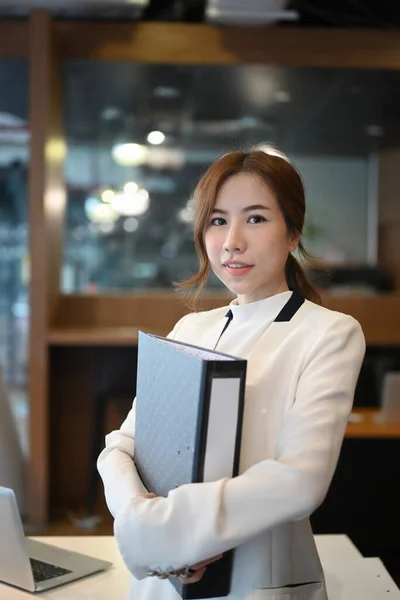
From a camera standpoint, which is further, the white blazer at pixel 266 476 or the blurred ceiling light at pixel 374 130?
the blurred ceiling light at pixel 374 130

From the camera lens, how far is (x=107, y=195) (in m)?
5.19

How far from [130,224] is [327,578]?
3.97 metres

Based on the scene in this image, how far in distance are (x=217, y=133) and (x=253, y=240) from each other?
182 inches

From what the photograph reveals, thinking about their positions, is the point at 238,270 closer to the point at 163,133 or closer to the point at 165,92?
the point at 165,92

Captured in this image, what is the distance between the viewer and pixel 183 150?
5.60m

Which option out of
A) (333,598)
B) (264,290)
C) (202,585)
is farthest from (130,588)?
(264,290)

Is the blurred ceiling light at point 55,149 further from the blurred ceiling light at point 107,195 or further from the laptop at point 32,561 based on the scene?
the laptop at point 32,561

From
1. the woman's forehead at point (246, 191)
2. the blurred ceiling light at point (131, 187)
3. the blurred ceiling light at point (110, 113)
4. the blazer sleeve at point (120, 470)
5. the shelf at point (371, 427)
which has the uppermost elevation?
the blurred ceiling light at point (110, 113)

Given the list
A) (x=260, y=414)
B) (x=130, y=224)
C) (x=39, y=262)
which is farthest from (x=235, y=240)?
(x=130, y=224)

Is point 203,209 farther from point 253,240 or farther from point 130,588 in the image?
point 130,588

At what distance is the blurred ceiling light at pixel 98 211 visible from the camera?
5125mm

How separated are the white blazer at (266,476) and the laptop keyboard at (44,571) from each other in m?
0.29

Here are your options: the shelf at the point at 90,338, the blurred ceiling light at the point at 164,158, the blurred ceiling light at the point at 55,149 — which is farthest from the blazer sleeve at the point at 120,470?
the blurred ceiling light at the point at 164,158

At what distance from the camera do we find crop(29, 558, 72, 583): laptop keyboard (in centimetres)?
147
